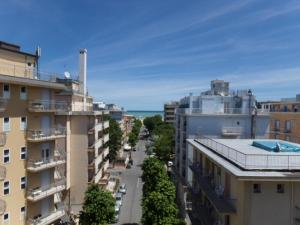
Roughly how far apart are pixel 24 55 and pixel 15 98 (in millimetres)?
6384

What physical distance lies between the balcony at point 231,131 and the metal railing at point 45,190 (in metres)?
27.8

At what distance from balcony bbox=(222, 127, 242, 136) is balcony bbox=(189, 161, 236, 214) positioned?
1770cm

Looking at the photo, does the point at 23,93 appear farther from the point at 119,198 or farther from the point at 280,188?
the point at 119,198

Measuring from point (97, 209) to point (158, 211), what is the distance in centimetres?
616

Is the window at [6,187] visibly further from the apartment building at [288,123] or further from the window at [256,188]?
the apartment building at [288,123]

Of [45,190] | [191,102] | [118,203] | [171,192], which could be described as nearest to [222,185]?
[171,192]

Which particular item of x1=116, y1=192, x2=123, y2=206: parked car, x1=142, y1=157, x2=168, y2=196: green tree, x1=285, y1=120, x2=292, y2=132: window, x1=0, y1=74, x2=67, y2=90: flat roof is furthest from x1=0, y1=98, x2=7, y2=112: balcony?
x1=285, y1=120, x2=292, y2=132: window

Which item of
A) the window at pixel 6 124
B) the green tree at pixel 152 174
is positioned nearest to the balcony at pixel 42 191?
the window at pixel 6 124

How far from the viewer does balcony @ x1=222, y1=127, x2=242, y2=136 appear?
51188 mm

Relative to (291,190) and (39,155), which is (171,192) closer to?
(39,155)

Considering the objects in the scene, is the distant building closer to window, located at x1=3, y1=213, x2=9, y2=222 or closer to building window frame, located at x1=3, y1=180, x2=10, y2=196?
window, located at x1=3, y1=213, x2=9, y2=222

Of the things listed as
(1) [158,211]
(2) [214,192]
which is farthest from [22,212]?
(2) [214,192]

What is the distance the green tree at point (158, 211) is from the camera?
3253cm

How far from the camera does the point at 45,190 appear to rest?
103ft
